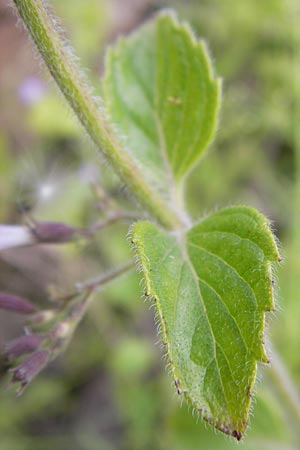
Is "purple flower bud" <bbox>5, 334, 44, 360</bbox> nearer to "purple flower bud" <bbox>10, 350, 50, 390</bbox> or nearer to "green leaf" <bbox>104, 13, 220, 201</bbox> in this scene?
"purple flower bud" <bbox>10, 350, 50, 390</bbox>

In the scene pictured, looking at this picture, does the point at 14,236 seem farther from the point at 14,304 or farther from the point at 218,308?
the point at 218,308

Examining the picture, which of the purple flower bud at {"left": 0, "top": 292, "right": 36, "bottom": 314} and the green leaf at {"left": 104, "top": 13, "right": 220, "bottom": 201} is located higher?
the green leaf at {"left": 104, "top": 13, "right": 220, "bottom": 201}

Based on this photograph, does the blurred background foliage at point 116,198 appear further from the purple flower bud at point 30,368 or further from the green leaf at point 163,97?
the purple flower bud at point 30,368

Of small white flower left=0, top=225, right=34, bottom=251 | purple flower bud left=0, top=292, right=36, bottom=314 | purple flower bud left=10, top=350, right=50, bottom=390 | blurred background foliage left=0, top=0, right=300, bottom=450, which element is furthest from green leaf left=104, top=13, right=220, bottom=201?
blurred background foliage left=0, top=0, right=300, bottom=450

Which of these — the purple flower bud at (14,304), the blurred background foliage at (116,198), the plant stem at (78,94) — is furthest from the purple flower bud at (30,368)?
the blurred background foliage at (116,198)

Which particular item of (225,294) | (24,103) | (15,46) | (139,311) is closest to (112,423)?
(139,311)

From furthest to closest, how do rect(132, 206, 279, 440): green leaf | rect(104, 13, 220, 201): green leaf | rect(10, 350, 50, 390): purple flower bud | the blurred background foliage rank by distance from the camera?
the blurred background foliage
rect(104, 13, 220, 201): green leaf
rect(10, 350, 50, 390): purple flower bud
rect(132, 206, 279, 440): green leaf

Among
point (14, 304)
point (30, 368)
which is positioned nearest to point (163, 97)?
point (14, 304)
